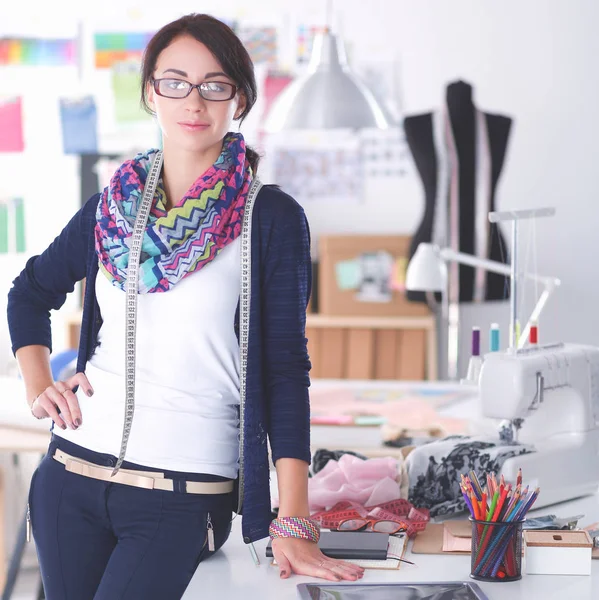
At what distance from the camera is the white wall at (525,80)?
4816 millimetres

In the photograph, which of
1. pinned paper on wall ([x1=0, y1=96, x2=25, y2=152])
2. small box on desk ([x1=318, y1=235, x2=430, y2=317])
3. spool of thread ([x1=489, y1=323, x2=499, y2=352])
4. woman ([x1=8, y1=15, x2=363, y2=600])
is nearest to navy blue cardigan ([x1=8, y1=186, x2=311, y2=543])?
woman ([x1=8, y1=15, x2=363, y2=600])

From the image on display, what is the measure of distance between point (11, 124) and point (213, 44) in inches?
151

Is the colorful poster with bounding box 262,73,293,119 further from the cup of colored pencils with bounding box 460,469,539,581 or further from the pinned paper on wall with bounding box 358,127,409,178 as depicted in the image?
the cup of colored pencils with bounding box 460,469,539,581

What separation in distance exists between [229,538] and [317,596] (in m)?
0.33

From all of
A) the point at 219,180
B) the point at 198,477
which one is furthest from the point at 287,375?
the point at 219,180

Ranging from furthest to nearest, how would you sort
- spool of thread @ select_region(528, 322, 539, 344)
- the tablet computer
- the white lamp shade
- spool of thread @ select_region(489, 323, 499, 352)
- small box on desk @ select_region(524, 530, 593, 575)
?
1. the white lamp shade
2. spool of thread @ select_region(489, 323, 499, 352)
3. spool of thread @ select_region(528, 322, 539, 344)
4. small box on desk @ select_region(524, 530, 593, 575)
5. the tablet computer

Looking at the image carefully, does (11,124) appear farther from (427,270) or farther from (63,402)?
(63,402)

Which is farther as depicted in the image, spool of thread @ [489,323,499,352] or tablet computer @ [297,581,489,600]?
spool of thread @ [489,323,499,352]

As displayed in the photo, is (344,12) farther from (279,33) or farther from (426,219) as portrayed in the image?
(426,219)

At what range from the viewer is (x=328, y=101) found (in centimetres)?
314

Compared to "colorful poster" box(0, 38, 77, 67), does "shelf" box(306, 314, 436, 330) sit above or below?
below

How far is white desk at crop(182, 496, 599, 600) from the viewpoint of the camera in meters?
1.38

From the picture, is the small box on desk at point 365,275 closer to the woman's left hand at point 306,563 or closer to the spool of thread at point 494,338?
the spool of thread at point 494,338

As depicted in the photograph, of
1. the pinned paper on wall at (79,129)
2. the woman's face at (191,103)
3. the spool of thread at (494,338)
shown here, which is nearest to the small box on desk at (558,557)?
the woman's face at (191,103)
